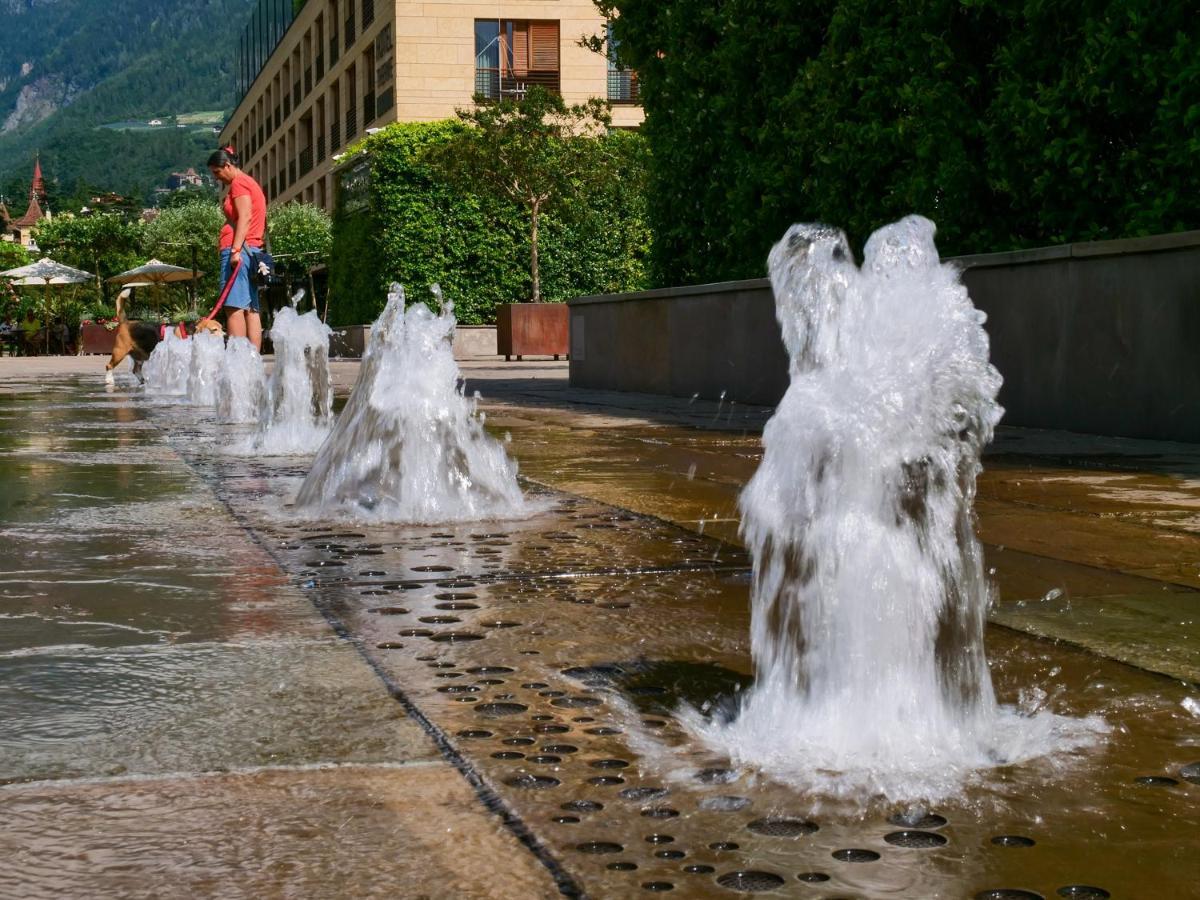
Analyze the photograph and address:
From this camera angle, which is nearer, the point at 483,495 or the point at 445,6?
the point at 483,495

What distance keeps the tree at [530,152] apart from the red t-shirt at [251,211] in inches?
680

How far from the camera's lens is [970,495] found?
288 cm

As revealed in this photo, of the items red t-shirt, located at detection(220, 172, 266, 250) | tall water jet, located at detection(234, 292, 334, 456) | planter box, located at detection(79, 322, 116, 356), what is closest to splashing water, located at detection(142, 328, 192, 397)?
red t-shirt, located at detection(220, 172, 266, 250)

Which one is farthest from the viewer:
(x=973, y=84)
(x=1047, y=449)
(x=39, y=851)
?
(x=973, y=84)

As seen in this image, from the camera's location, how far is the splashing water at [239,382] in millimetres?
11797

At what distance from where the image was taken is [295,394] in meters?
9.69

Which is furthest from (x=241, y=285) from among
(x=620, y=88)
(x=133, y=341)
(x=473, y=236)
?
(x=620, y=88)

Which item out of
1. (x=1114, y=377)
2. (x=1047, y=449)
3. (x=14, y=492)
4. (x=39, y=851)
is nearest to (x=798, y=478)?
(x=39, y=851)

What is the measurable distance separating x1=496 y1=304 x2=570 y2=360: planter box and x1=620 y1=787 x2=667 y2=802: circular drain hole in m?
26.2

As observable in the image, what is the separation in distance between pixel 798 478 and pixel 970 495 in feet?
1.07

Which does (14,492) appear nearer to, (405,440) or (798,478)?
(405,440)

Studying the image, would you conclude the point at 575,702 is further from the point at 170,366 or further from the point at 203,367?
the point at 170,366

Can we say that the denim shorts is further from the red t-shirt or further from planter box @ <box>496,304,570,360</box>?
planter box @ <box>496,304,570,360</box>

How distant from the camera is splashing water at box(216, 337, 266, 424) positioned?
1180 centimetres
